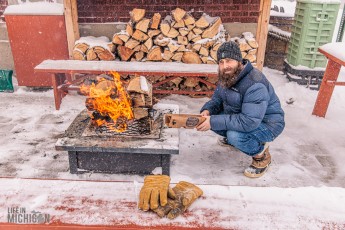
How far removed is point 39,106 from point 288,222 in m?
5.33

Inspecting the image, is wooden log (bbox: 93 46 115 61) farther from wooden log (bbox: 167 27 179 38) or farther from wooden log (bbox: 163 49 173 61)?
wooden log (bbox: 167 27 179 38)

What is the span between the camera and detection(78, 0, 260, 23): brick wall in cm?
661

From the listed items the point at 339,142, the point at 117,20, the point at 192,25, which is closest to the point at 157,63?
the point at 192,25

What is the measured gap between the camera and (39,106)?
623cm

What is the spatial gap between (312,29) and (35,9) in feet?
20.0

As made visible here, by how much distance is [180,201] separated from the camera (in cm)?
243

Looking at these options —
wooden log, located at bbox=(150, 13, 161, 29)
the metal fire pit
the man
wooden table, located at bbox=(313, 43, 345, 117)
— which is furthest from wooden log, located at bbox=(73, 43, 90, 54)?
wooden table, located at bbox=(313, 43, 345, 117)

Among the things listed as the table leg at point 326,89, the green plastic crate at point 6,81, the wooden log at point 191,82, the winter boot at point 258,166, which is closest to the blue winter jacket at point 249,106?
the winter boot at point 258,166

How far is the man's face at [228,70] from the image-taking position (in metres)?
3.62

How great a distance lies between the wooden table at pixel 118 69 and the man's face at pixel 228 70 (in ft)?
6.39

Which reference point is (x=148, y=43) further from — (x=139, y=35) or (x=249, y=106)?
(x=249, y=106)

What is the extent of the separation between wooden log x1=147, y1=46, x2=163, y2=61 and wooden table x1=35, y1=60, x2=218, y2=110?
198 millimetres

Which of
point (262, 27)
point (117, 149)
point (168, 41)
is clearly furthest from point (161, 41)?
point (117, 149)

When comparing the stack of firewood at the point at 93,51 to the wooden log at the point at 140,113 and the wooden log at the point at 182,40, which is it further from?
the wooden log at the point at 140,113
